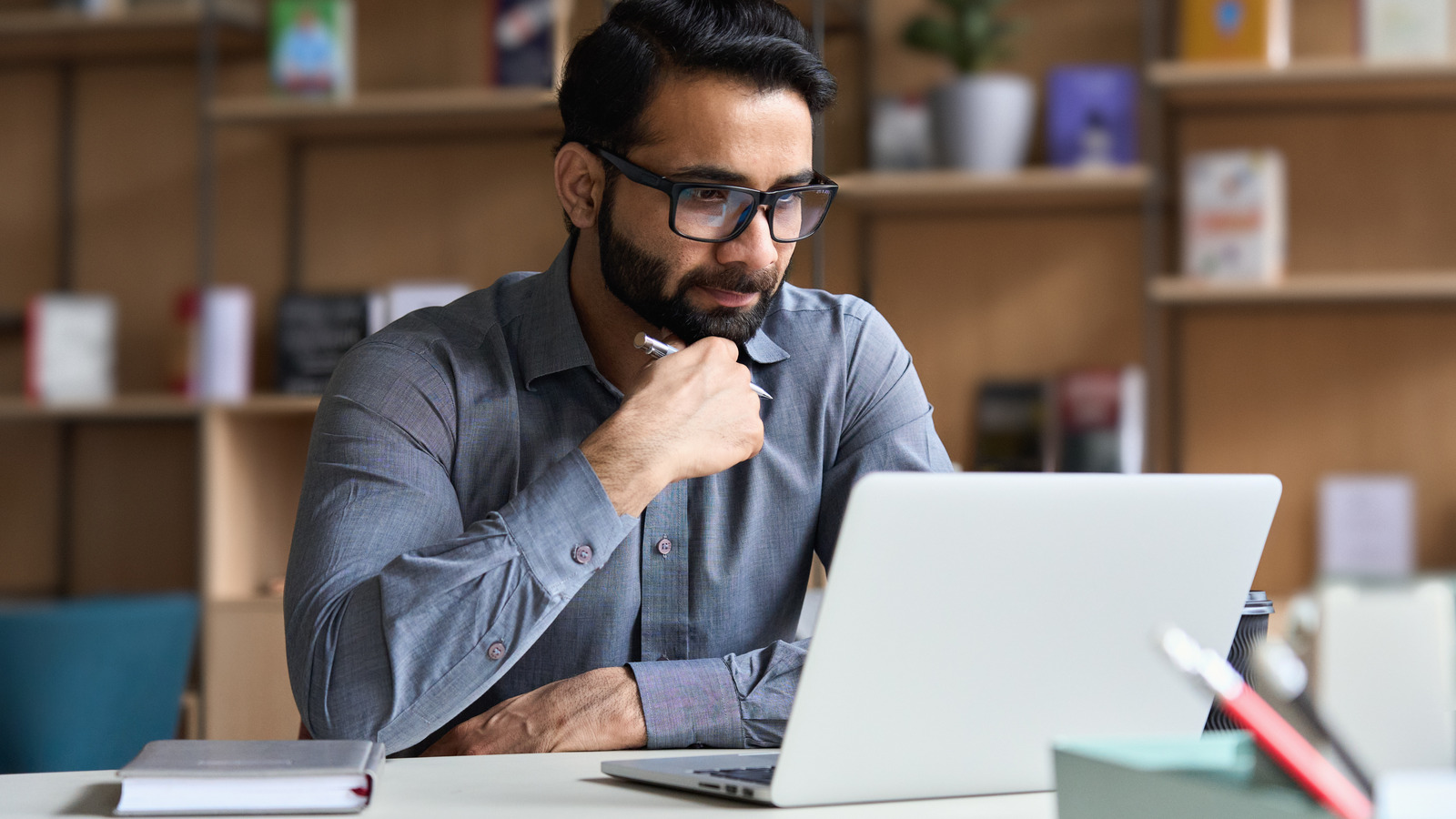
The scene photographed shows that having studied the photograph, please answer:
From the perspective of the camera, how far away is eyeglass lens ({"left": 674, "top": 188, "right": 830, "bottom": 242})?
1333mm

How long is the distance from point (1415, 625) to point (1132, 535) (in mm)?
400

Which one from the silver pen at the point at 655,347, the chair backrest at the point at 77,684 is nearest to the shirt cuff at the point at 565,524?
the silver pen at the point at 655,347

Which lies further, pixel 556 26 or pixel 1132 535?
pixel 556 26

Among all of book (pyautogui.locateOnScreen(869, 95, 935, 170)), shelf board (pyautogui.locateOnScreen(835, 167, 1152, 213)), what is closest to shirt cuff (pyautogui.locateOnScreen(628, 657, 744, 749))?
shelf board (pyautogui.locateOnScreen(835, 167, 1152, 213))

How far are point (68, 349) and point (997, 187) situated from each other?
1.90 m

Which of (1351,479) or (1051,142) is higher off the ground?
(1051,142)

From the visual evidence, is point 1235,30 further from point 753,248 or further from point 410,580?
point 410,580

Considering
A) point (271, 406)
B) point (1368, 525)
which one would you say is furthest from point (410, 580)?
point (1368, 525)

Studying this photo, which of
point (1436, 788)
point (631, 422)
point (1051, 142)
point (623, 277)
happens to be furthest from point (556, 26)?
point (1436, 788)

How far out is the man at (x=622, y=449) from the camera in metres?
1.12

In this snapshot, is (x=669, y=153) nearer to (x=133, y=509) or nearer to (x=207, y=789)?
(x=207, y=789)

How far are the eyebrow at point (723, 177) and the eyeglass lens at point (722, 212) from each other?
0.04 ft

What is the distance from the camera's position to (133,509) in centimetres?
307

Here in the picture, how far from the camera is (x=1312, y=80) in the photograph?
254 cm
